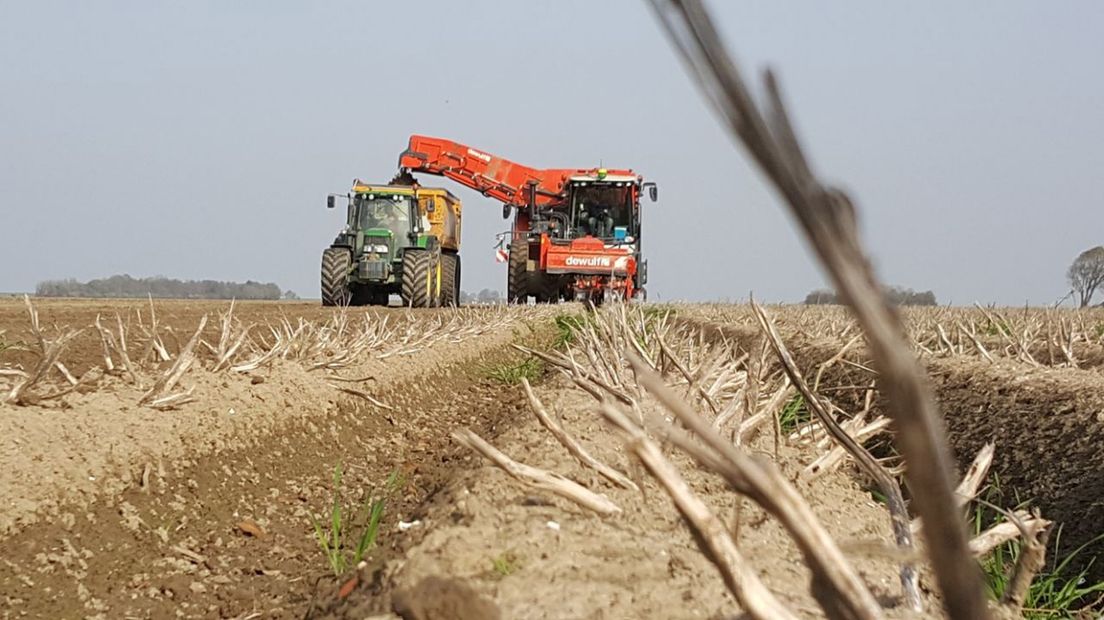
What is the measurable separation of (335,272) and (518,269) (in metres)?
3.91

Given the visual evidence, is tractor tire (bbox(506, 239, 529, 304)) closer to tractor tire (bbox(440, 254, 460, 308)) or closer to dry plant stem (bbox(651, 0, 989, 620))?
tractor tire (bbox(440, 254, 460, 308))

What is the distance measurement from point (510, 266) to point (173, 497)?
52.1 ft

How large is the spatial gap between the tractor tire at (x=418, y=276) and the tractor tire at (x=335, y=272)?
945mm

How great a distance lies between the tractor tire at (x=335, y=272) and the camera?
55.3ft

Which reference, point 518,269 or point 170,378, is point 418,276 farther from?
point 170,378

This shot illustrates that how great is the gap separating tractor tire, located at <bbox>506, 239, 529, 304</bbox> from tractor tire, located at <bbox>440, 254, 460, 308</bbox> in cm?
109

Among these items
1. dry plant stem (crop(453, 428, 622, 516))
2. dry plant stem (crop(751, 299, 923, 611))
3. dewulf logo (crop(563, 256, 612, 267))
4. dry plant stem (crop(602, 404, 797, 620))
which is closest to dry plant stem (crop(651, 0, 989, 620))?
dry plant stem (crop(602, 404, 797, 620))

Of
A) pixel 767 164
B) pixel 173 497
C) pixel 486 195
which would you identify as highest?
pixel 486 195

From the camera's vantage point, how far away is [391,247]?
17.6 meters

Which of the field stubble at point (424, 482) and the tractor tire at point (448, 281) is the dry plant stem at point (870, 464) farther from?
the tractor tire at point (448, 281)

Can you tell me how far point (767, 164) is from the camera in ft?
1.41

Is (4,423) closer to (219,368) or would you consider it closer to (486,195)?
(219,368)

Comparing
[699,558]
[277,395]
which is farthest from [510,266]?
[699,558]

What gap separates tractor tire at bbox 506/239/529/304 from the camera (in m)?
19.6
